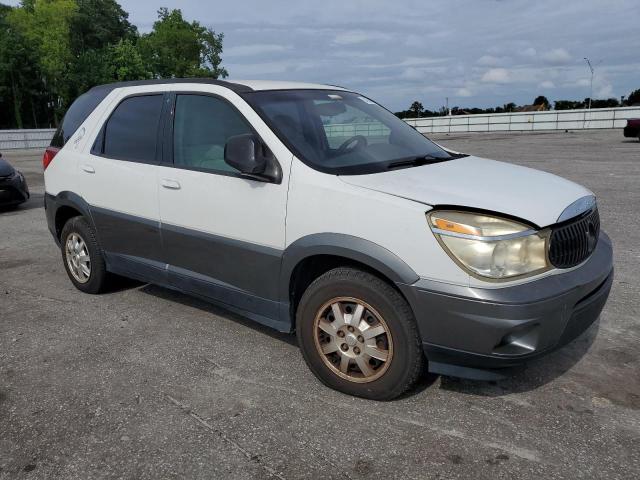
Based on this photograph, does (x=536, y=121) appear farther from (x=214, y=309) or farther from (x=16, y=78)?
(x=16, y=78)

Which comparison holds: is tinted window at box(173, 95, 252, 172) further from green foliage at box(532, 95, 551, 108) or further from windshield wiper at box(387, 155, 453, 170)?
green foliage at box(532, 95, 551, 108)

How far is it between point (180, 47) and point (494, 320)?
78.3 m

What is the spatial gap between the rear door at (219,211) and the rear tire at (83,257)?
1.11 metres

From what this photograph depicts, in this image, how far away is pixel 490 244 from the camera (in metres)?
2.69

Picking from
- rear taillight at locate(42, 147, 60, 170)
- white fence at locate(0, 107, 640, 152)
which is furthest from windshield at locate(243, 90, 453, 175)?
white fence at locate(0, 107, 640, 152)

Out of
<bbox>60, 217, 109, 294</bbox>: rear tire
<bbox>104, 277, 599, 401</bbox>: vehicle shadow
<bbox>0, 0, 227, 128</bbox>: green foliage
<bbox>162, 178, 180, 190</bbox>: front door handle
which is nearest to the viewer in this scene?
<bbox>104, 277, 599, 401</bbox>: vehicle shadow

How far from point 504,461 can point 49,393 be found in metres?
2.54

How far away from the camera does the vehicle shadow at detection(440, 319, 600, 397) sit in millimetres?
3268

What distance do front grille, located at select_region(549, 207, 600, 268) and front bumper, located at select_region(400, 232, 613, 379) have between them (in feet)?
0.25

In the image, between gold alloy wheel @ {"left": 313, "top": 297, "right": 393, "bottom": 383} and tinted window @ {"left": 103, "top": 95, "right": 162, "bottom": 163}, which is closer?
gold alloy wheel @ {"left": 313, "top": 297, "right": 393, "bottom": 383}

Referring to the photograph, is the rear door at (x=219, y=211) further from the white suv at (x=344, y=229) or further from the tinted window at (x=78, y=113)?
the tinted window at (x=78, y=113)

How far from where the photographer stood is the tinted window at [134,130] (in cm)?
423

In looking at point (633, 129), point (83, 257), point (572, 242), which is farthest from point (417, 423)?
point (633, 129)

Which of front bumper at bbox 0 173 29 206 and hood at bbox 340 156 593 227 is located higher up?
hood at bbox 340 156 593 227
